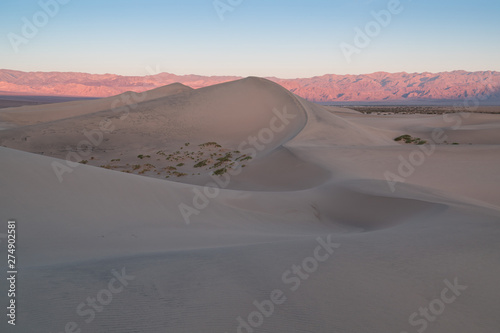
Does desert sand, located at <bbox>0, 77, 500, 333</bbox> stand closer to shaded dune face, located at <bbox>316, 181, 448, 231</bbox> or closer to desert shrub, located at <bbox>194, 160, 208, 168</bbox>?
shaded dune face, located at <bbox>316, 181, 448, 231</bbox>

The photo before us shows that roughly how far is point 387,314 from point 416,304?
0.39 metres

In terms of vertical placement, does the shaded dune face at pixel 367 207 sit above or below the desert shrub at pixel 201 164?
above

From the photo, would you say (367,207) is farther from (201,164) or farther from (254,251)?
(201,164)

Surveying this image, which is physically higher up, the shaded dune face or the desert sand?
the desert sand

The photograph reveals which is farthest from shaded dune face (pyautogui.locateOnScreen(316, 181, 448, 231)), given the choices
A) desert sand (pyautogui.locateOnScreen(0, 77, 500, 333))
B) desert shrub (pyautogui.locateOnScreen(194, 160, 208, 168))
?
desert shrub (pyautogui.locateOnScreen(194, 160, 208, 168))

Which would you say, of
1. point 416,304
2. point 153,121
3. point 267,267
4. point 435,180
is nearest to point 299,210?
point 267,267

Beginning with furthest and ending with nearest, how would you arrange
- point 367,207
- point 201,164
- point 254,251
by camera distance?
point 201,164, point 367,207, point 254,251

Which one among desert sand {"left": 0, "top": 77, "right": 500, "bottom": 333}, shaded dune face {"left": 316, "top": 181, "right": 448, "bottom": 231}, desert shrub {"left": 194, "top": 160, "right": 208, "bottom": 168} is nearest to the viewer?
desert sand {"left": 0, "top": 77, "right": 500, "bottom": 333}

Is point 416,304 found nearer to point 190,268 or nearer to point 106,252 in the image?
point 190,268

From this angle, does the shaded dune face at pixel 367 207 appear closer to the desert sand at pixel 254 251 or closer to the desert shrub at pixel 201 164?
the desert sand at pixel 254 251

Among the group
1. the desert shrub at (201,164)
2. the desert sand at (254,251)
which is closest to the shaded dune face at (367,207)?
the desert sand at (254,251)

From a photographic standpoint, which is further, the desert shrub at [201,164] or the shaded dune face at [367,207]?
the desert shrub at [201,164]

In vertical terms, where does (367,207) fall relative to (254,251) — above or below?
below

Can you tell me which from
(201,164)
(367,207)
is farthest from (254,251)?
(201,164)
